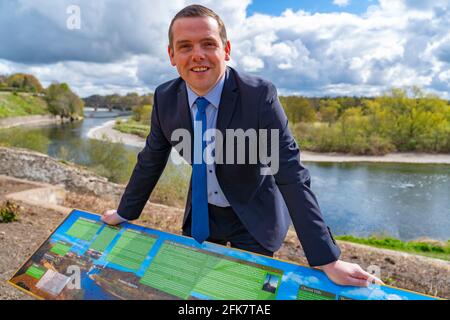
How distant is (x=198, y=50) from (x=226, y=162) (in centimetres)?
59

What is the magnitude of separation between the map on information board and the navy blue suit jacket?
148mm

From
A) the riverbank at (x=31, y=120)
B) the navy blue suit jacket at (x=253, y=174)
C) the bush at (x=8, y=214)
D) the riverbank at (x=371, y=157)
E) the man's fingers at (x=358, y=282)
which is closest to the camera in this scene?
the man's fingers at (x=358, y=282)

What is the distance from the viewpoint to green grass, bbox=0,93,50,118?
169 feet

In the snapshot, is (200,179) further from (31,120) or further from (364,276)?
(31,120)

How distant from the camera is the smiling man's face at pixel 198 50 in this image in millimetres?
1770

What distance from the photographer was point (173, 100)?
2.17 m

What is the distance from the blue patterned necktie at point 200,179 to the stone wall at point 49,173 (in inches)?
348

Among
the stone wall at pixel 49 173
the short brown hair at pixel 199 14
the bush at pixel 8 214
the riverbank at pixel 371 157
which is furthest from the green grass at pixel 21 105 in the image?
the short brown hair at pixel 199 14

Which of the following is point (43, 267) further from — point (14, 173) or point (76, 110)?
point (76, 110)

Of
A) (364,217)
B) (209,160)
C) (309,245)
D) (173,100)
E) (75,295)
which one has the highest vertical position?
(173,100)

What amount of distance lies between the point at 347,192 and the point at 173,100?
73.9 ft

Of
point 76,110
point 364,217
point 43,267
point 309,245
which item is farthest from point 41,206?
point 76,110

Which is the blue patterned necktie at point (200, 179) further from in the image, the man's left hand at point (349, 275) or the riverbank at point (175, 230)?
the riverbank at point (175, 230)

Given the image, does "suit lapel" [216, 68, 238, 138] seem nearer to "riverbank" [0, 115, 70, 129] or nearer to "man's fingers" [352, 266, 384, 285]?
"man's fingers" [352, 266, 384, 285]
